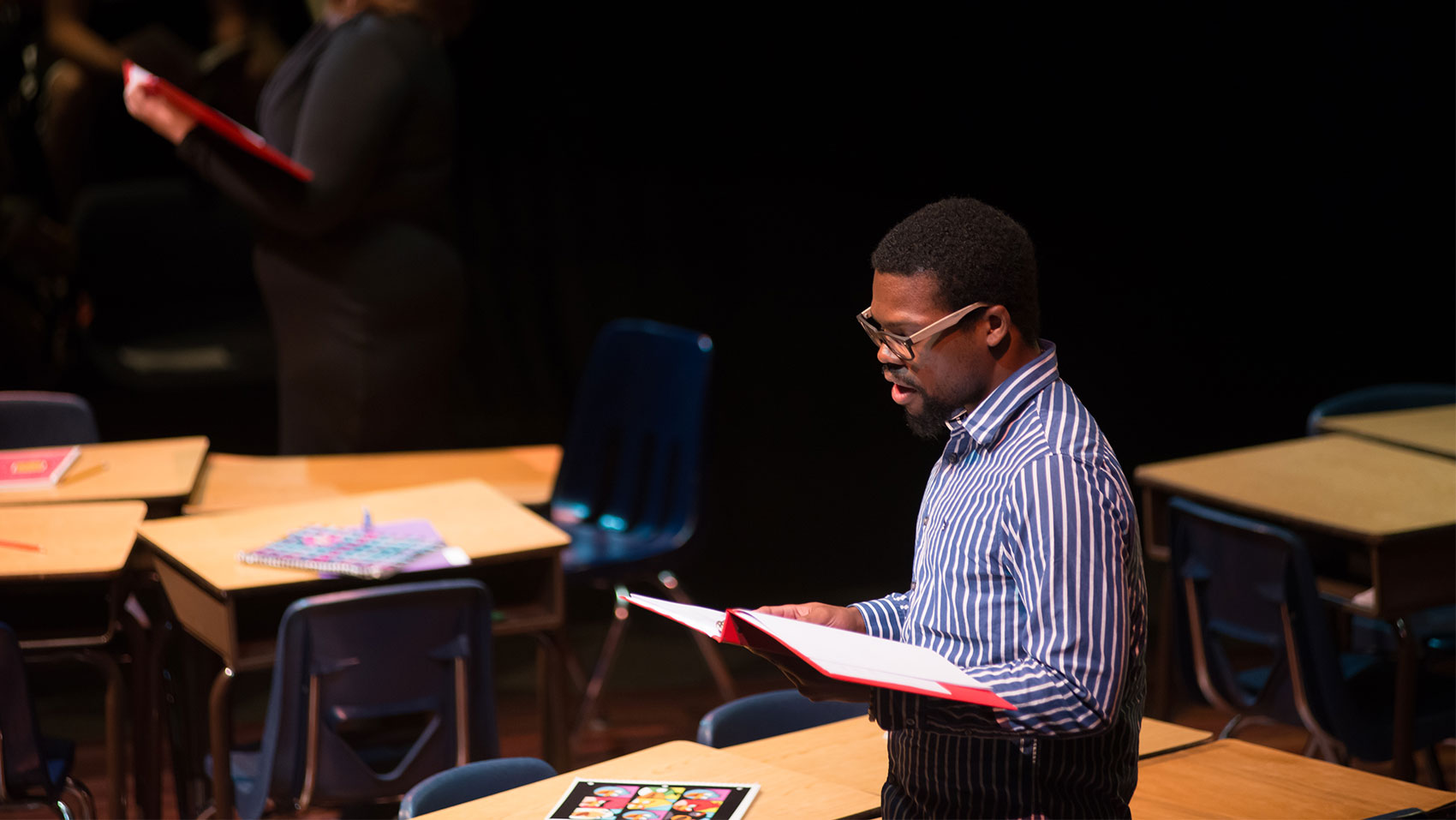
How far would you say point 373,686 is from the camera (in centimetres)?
271

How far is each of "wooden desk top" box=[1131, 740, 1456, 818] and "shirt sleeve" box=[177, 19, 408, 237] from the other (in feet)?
7.94

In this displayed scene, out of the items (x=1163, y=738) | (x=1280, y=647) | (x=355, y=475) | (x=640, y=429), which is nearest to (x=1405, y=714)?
(x=1280, y=647)

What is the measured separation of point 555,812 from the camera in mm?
1973

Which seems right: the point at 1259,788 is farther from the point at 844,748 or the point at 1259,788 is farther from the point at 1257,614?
the point at 1257,614

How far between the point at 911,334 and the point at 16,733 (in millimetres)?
1925

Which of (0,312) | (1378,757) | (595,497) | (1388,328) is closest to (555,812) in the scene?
(1378,757)

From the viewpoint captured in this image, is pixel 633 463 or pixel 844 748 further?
pixel 633 463

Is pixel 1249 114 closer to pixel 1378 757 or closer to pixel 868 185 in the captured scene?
pixel 868 185

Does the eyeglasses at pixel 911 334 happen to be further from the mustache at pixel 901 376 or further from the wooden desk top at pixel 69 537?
the wooden desk top at pixel 69 537

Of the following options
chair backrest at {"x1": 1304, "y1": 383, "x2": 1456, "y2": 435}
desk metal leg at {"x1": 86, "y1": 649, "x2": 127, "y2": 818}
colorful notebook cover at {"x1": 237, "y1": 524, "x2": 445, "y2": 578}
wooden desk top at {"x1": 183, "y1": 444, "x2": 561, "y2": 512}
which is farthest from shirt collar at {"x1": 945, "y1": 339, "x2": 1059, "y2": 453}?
chair backrest at {"x1": 1304, "y1": 383, "x2": 1456, "y2": 435}

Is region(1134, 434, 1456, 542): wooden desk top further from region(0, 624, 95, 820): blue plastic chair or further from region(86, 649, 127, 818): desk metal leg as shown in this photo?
region(0, 624, 95, 820): blue plastic chair

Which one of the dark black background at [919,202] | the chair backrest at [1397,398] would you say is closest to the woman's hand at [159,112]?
the dark black background at [919,202]

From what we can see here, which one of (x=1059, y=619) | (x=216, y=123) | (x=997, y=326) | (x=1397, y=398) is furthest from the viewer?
(x=1397, y=398)

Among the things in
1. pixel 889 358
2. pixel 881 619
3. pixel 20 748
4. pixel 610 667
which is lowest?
pixel 610 667
